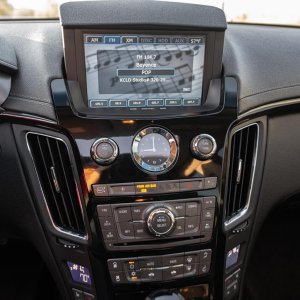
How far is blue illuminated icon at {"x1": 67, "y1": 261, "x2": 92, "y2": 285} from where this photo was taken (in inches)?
51.8

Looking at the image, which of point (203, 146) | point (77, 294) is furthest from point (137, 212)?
point (77, 294)

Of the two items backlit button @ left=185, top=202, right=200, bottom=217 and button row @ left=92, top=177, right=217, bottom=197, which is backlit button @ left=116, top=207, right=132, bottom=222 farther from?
backlit button @ left=185, top=202, right=200, bottom=217

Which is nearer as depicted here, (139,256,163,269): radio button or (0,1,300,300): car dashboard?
(0,1,300,300): car dashboard

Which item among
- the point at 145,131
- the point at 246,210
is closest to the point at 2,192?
the point at 145,131

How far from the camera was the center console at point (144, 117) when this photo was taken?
1130mm

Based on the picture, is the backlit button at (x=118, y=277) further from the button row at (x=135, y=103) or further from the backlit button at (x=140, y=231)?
the button row at (x=135, y=103)

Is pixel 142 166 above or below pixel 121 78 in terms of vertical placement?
below

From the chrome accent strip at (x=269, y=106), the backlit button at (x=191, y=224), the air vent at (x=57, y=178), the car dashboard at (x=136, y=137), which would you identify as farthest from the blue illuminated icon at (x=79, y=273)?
the chrome accent strip at (x=269, y=106)

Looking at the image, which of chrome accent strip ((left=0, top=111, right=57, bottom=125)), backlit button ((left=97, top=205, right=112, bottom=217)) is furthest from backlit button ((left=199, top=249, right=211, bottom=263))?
chrome accent strip ((left=0, top=111, right=57, bottom=125))

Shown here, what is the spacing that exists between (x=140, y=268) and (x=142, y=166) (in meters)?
0.33

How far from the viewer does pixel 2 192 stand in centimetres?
129

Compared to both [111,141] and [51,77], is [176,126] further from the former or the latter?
[51,77]

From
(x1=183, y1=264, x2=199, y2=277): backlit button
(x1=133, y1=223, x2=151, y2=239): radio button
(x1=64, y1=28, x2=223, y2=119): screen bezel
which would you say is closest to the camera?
(x1=64, y1=28, x2=223, y2=119): screen bezel

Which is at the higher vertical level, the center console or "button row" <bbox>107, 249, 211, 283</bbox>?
the center console
